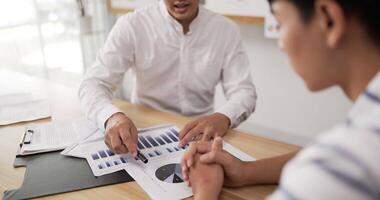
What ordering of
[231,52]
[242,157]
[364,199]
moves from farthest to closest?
1. [231,52]
2. [242,157]
3. [364,199]

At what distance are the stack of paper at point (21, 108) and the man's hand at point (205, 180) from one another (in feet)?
2.52

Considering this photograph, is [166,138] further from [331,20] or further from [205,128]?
[331,20]

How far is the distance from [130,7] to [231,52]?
1323mm

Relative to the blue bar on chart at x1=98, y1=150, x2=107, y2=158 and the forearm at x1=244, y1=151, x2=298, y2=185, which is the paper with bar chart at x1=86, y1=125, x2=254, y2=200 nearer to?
the blue bar on chart at x1=98, y1=150, x2=107, y2=158

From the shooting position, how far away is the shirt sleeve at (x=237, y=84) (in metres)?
1.33

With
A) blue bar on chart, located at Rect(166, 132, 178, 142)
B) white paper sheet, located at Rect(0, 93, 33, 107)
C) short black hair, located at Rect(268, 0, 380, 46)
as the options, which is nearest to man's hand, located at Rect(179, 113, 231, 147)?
blue bar on chart, located at Rect(166, 132, 178, 142)

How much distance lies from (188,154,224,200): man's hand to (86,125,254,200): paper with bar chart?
0.03m

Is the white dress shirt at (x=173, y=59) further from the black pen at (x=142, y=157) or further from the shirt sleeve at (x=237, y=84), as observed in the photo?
the black pen at (x=142, y=157)

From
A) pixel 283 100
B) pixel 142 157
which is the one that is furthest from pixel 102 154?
pixel 283 100

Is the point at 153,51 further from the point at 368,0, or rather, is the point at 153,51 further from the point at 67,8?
the point at 67,8

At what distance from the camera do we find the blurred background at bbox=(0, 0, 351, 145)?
2252 mm

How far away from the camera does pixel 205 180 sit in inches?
33.7

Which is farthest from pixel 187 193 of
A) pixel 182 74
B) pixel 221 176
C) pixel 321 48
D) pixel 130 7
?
pixel 130 7

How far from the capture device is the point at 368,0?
45cm
